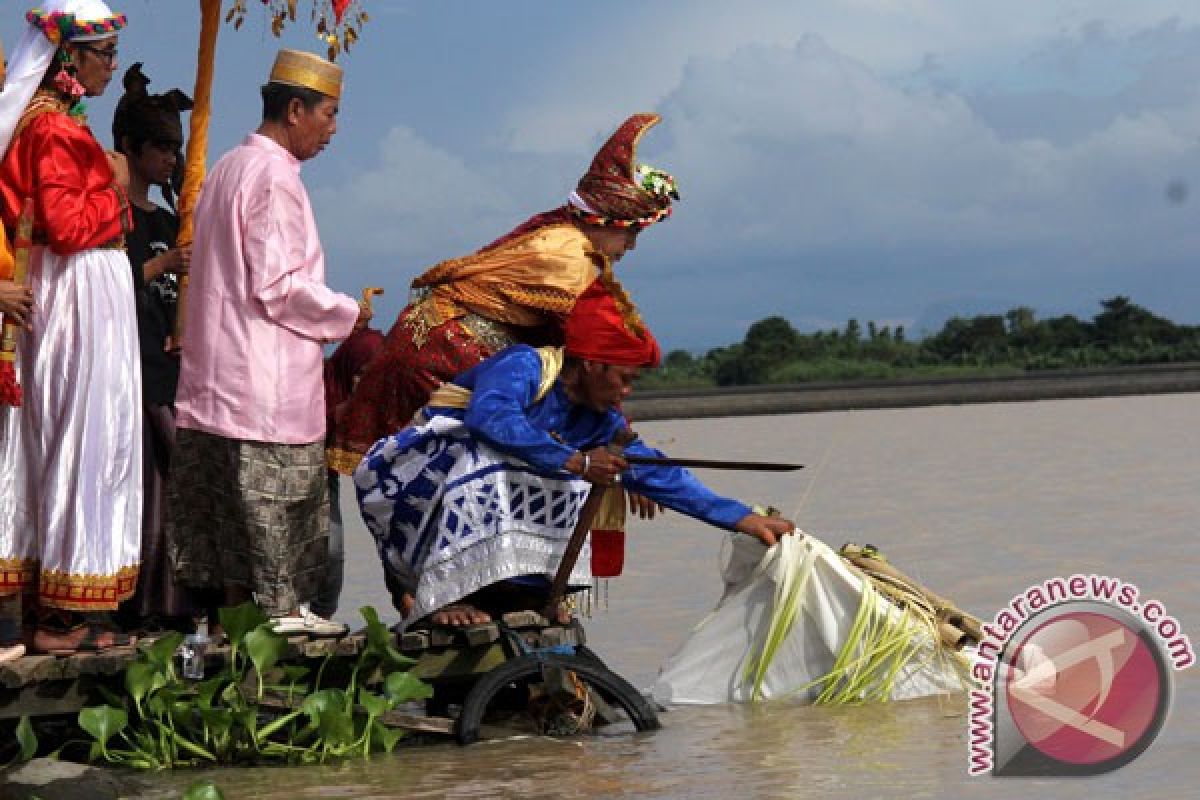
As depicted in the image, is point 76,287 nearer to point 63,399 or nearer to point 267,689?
point 63,399

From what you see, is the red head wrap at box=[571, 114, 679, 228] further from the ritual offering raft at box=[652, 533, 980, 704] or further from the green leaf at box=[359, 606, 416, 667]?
the green leaf at box=[359, 606, 416, 667]

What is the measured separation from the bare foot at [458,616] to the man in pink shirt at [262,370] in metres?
0.30

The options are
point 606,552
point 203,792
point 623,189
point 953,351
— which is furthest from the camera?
point 953,351

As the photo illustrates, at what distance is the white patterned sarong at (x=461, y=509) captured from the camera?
6512mm

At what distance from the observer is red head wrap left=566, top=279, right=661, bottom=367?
650 centimetres

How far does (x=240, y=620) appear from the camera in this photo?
6.23 meters

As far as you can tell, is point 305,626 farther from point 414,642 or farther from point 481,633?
point 481,633

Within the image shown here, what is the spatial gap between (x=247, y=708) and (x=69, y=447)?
0.90m

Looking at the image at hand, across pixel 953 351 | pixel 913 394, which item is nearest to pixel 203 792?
pixel 913 394

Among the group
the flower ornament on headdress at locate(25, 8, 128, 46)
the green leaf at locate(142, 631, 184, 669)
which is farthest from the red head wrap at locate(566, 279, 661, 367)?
the flower ornament on headdress at locate(25, 8, 128, 46)

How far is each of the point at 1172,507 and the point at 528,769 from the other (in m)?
7.94

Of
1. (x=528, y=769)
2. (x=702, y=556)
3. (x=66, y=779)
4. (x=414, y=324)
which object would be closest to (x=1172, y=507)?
(x=702, y=556)

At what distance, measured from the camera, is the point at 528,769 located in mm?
6074

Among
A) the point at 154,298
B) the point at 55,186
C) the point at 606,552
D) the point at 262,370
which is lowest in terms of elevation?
the point at 606,552
